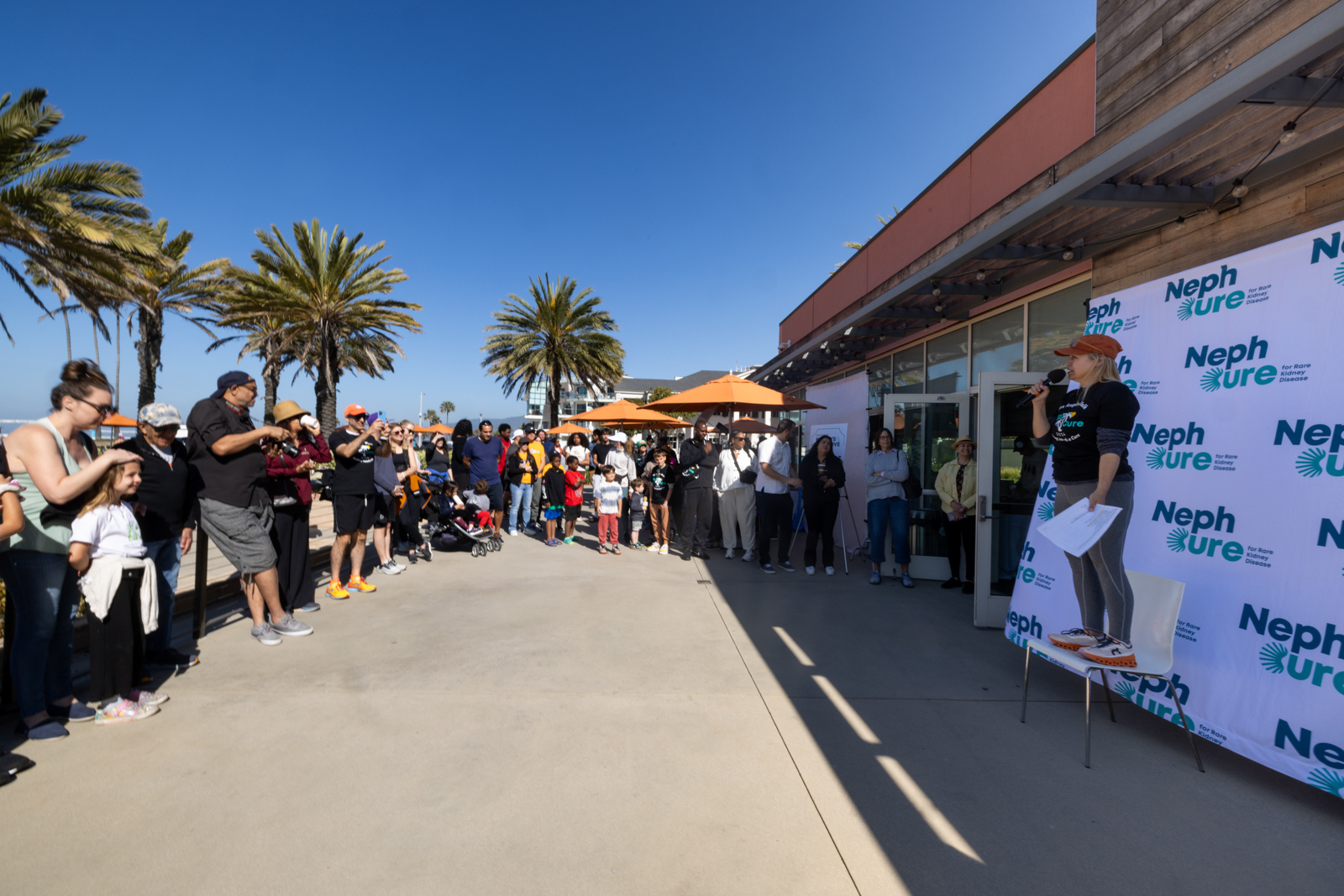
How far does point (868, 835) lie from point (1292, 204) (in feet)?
14.6

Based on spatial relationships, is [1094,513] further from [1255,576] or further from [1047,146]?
[1047,146]

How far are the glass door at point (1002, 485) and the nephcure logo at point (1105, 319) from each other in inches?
24.2

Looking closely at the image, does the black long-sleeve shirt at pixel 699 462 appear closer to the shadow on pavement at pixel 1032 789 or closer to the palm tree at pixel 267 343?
the shadow on pavement at pixel 1032 789

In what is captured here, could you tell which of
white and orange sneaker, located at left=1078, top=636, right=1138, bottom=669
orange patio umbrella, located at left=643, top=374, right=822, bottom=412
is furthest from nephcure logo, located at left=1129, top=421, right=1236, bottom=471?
orange patio umbrella, located at left=643, top=374, right=822, bottom=412

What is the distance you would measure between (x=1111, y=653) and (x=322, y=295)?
73.6 feet

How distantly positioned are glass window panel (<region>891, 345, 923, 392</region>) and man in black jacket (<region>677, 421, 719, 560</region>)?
12.5 ft

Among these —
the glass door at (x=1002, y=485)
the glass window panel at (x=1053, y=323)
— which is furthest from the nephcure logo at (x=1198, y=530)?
the glass window panel at (x=1053, y=323)

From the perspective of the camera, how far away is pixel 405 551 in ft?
29.3

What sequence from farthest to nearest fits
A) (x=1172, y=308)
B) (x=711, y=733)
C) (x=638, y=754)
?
(x=1172, y=308)
(x=711, y=733)
(x=638, y=754)

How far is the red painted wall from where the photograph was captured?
6.40 meters

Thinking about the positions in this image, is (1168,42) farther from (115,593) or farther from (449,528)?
(449,528)

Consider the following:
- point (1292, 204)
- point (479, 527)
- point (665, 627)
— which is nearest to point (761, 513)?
point (665, 627)

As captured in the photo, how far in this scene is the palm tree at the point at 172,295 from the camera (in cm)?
2020

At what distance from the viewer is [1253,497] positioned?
3307mm
